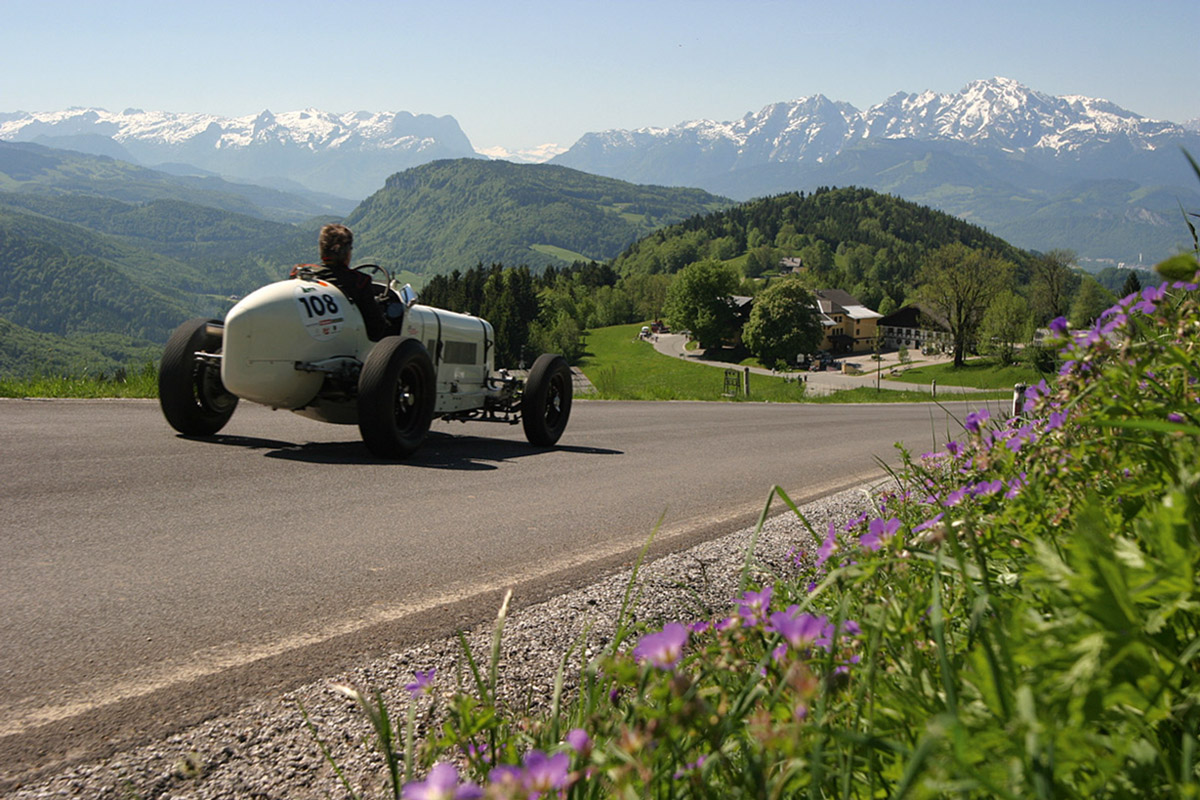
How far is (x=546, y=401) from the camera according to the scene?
8641 millimetres

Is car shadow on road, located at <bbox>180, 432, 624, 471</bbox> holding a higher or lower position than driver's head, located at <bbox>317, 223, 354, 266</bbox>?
lower

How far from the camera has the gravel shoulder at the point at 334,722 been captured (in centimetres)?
186

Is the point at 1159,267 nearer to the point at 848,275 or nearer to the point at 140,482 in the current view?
the point at 140,482

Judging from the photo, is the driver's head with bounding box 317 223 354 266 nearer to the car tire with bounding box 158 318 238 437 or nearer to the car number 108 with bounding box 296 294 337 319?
the car number 108 with bounding box 296 294 337 319

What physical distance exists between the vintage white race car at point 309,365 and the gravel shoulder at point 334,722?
3.72 metres

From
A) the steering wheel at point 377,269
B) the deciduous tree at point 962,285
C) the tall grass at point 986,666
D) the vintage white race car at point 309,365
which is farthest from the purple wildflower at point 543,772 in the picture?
the deciduous tree at point 962,285

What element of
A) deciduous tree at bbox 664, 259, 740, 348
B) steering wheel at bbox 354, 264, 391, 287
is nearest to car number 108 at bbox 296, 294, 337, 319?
steering wheel at bbox 354, 264, 391, 287

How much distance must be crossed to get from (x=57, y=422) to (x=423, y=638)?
617 cm

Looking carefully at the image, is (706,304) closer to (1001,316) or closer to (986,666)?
(1001,316)

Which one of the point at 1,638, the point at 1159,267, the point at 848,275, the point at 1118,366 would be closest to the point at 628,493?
the point at 1,638

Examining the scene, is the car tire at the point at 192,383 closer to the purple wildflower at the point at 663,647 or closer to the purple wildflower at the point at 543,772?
the purple wildflower at the point at 663,647

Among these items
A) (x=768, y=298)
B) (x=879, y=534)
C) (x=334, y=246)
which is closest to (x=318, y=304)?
(x=334, y=246)

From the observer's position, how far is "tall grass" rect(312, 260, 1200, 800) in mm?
792

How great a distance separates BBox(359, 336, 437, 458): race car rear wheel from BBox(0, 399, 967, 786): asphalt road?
0.75 ft
